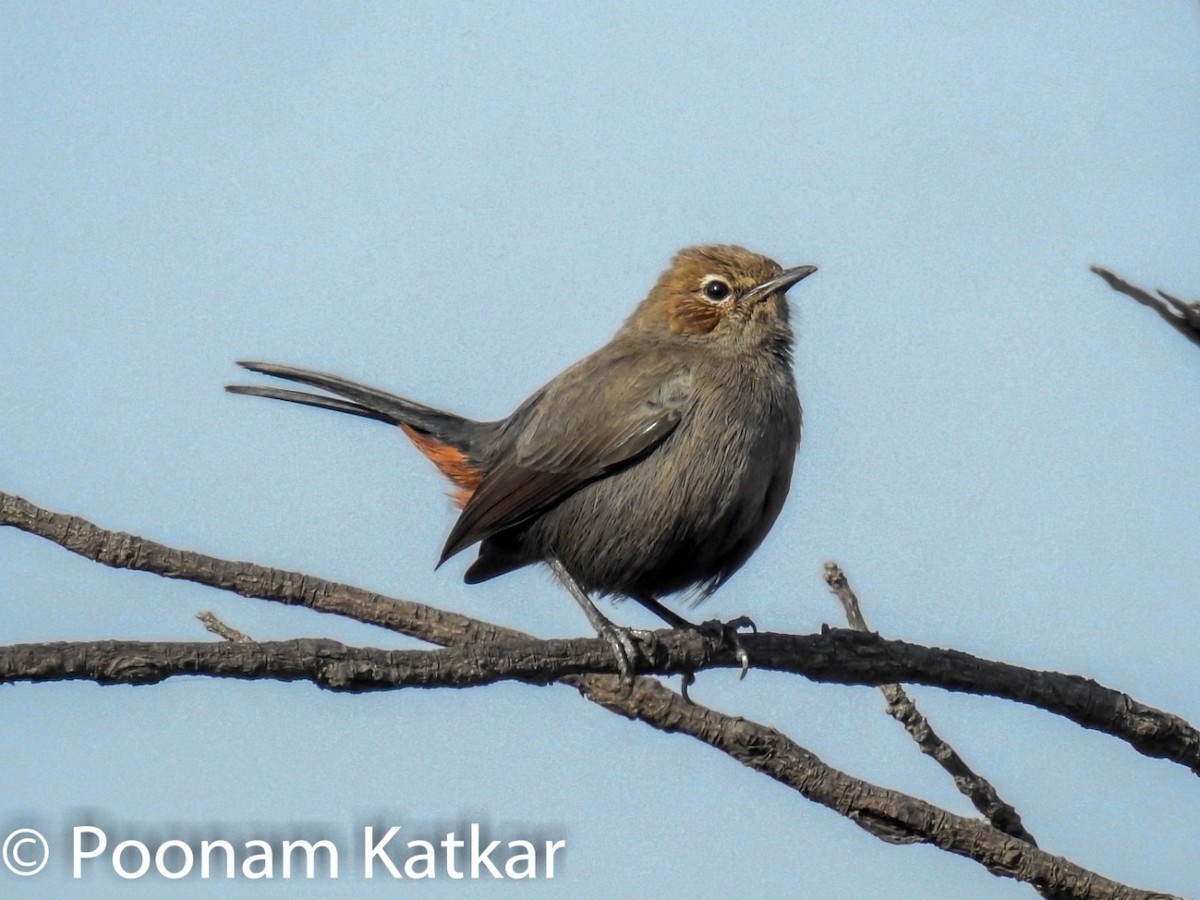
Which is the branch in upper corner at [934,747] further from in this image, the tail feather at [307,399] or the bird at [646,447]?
the tail feather at [307,399]

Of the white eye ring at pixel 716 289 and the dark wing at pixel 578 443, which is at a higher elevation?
the white eye ring at pixel 716 289

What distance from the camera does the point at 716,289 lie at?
8656 millimetres

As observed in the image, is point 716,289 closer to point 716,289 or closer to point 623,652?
point 716,289

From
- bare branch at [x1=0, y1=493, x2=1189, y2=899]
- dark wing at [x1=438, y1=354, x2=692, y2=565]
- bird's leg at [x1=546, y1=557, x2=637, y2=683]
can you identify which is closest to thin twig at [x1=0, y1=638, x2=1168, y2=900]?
→ bare branch at [x1=0, y1=493, x2=1189, y2=899]

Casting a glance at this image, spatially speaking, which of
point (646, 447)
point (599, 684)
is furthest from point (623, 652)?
point (646, 447)

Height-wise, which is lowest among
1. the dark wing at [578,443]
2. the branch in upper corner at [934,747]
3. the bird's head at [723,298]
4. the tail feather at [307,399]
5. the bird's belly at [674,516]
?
the branch in upper corner at [934,747]

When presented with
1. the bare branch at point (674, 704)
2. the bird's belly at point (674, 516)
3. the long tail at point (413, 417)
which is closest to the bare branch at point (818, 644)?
the bare branch at point (674, 704)

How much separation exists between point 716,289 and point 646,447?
1438 mm

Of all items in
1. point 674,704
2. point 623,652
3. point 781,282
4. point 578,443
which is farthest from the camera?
point 781,282

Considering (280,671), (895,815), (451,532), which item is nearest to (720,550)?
(451,532)

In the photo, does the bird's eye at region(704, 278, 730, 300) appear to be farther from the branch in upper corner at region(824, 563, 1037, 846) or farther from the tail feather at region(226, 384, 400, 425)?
the branch in upper corner at region(824, 563, 1037, 846)

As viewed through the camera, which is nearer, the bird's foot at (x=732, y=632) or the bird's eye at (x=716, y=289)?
the bird's foot at (x=732, y=632)

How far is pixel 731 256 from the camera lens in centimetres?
871

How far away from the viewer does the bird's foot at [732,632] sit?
5.99m
